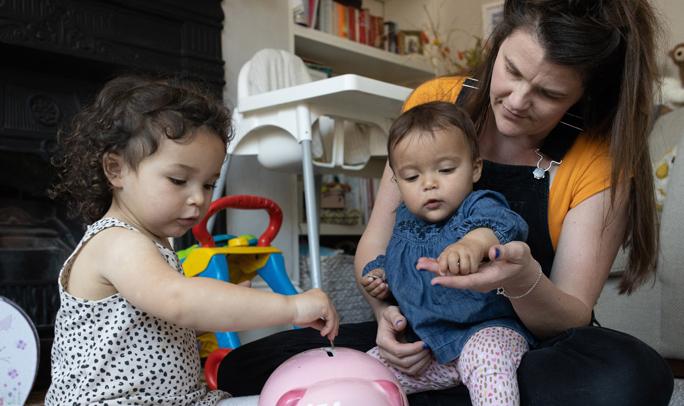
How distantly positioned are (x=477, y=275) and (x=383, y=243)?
16.1 inches

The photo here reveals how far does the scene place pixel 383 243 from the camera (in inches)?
46.2

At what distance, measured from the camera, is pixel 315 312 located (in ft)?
2.57

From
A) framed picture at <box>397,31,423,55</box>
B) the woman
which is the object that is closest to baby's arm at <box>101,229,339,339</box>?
the woman

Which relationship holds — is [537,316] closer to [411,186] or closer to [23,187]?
[411,186]

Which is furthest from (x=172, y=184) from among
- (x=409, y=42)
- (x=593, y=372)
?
(x=409, y=42)

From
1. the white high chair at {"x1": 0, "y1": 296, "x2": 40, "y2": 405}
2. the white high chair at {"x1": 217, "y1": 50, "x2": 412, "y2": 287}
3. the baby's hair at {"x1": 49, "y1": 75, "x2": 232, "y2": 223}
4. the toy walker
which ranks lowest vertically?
the white high chair at {"x1": 0, "y1": 296, "x2": 40, "y2": 405}

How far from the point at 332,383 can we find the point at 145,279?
9.7 inches

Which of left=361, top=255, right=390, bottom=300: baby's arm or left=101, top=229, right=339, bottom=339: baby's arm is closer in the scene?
left=101, top=229, right=339, bottom=339: baby's arm

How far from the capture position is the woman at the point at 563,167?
37.8 inches

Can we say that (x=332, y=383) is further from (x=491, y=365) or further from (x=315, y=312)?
(x=491, y=365)

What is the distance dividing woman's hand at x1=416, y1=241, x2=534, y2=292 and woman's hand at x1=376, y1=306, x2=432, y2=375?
7.8 inches

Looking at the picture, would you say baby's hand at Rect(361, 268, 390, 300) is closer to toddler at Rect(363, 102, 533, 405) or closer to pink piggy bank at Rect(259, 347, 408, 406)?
toddler at Rect(363, 102, 533, 405)

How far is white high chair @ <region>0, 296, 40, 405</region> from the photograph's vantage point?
139cm

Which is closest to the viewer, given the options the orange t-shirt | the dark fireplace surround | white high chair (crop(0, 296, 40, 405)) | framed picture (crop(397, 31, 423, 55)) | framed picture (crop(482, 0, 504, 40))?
the orange t-shirt
